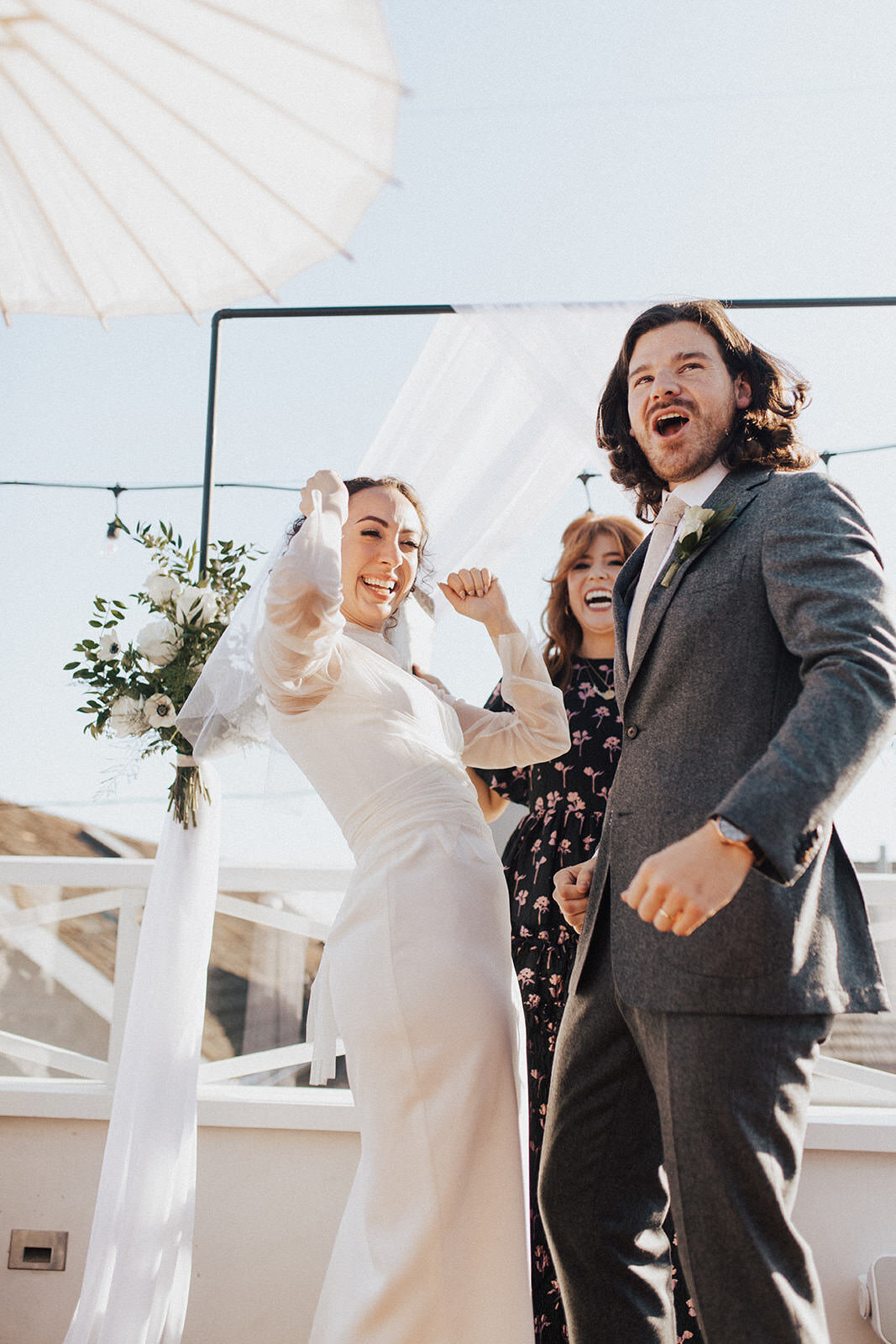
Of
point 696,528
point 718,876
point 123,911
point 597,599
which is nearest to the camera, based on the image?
point 718,876

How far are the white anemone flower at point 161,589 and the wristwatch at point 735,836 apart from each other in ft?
6.01

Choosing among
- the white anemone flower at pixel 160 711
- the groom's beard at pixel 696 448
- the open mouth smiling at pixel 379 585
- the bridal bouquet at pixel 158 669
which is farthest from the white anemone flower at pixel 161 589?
the groom's beard at pixel 696 448

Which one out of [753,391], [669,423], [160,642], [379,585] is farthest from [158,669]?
[753,391]

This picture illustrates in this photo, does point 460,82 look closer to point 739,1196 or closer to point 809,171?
point 809,171

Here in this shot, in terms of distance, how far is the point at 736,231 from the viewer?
3.14 meters

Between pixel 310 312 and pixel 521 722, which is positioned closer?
pixel 521 722

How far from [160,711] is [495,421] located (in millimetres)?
1292

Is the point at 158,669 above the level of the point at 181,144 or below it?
below

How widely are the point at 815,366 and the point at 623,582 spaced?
150cm

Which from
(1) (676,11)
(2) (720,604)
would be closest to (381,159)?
(2) (720,604)

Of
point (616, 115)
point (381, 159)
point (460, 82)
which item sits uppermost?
point (460, 82)

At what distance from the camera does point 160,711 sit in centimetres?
248

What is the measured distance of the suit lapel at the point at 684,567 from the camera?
1.39 meters

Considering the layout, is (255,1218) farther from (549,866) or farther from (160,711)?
(160,711)
